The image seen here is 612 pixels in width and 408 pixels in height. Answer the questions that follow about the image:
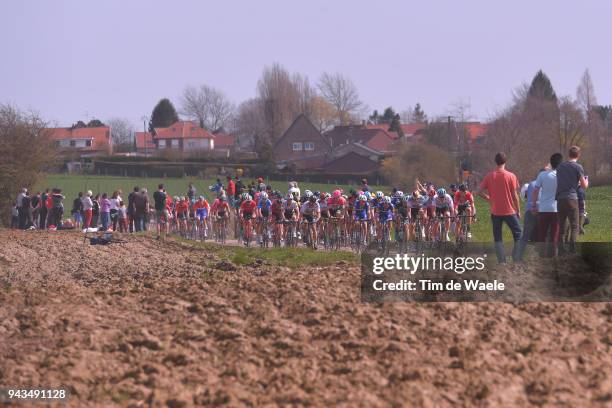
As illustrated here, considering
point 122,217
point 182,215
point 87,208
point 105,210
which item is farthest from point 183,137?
point 182,215

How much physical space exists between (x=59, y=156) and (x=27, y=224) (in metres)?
6.45

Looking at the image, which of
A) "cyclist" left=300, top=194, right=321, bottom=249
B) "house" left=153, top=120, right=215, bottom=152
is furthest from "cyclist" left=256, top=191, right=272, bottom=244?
"house" left=153, top=120, right=215, bottom=152

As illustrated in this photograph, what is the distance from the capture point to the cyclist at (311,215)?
2627 cm

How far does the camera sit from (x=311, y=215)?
26391mm

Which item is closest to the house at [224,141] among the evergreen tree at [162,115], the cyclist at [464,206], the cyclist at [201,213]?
the evergreen tree at [162,115]

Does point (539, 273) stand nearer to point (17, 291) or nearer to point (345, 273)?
point (345, 273)

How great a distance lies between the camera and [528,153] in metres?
61.6

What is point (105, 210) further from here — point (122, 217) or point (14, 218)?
point (14, 218)

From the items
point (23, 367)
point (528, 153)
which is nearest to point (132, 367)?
point (23, 367)

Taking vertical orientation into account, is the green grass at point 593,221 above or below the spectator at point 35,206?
below

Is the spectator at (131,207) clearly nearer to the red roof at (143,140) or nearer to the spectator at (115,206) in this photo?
the spectator at (115,206)

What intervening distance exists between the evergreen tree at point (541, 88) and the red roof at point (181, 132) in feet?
175

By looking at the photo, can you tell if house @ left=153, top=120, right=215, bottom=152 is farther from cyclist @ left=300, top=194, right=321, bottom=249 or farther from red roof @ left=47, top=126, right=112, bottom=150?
cyclist @ left=300, top=194, right=321, bottom=249

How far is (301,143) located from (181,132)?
120 ft
